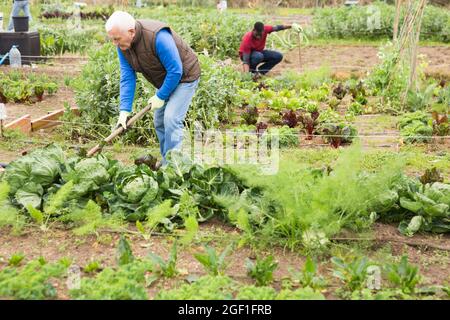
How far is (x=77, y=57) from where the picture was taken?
1150 centimetres

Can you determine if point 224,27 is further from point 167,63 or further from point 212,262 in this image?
point 212,262

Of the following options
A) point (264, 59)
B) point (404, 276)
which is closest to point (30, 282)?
point (404, 276)

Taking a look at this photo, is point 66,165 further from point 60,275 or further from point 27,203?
point 60,275

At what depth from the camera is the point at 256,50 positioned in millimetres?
10898

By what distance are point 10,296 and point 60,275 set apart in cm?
31

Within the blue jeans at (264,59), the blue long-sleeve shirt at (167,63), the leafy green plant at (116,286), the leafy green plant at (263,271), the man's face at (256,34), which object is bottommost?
the leafy green plant at (263,271)

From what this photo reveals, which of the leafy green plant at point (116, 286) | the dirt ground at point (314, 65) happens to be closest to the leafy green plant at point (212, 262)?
the leafy green plant at point (116, 286)

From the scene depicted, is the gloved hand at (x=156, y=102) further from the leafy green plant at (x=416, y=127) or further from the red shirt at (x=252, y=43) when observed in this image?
the red shirt at (x=252, y=43)

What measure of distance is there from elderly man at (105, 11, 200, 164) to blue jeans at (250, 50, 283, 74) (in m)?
5.39

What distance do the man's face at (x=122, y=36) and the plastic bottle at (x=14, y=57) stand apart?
579cm

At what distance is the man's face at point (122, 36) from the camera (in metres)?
4.77

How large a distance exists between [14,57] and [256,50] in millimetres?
3759

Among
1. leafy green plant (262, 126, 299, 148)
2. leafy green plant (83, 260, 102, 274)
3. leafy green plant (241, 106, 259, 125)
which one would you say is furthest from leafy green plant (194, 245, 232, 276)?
leafy green plant (241, 106, 259, 125)

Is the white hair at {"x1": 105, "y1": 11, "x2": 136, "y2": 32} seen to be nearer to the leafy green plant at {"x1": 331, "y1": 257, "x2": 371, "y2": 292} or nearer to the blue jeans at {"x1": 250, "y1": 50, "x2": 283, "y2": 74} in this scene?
the leafy green plant at {"x1": 331, "y1": 257, "x2": 371, "y2": 292}
